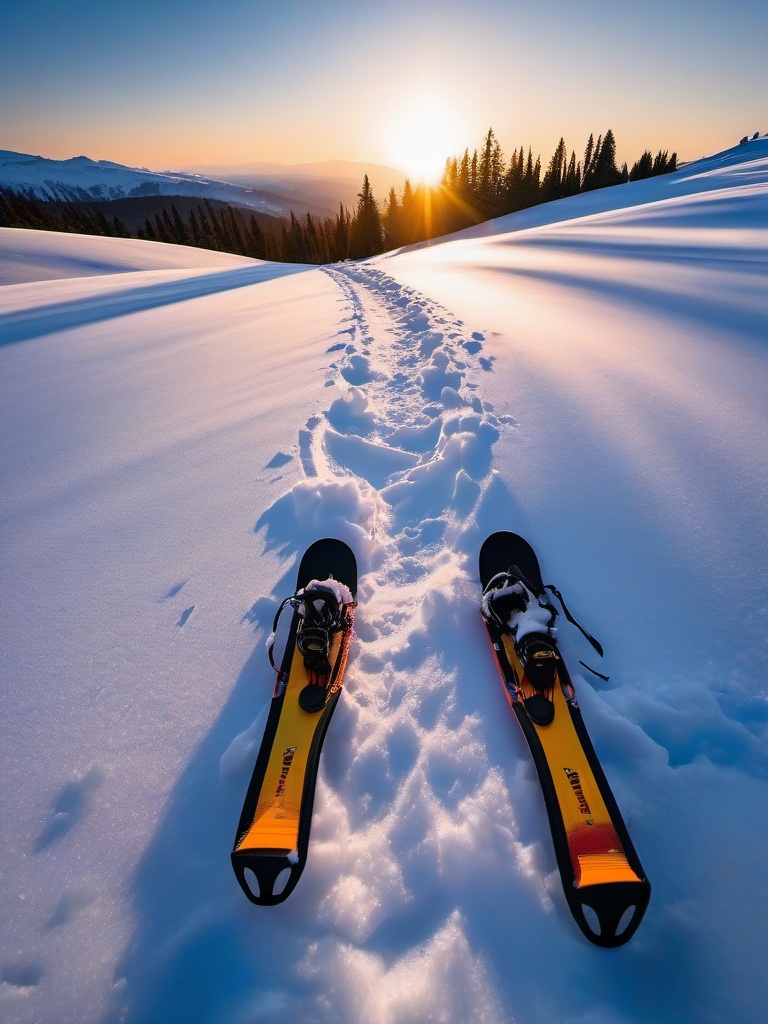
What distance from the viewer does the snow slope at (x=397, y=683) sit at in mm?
1154

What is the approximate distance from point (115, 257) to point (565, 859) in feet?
75.3

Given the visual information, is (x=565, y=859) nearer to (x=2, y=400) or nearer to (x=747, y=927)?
(x=747, y=927)

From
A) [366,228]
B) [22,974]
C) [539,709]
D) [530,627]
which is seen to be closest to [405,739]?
[539,709]

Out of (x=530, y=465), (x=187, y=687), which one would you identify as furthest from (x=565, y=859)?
(x=530, y=465)

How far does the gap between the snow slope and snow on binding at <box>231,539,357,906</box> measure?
0.08 metres

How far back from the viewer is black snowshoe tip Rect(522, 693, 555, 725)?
1.58 metres

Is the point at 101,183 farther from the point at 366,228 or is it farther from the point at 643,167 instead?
the point at 643,167

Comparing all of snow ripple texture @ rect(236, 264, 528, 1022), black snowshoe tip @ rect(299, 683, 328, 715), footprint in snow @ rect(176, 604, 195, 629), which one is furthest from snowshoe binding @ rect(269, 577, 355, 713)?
footprint in snow @ rect(176, 604, 195, 629)

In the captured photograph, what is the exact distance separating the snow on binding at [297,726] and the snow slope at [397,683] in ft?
0.27

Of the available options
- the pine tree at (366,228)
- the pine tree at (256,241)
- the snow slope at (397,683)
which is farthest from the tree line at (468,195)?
→ the snow slope at (397,683)

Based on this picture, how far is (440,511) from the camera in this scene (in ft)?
8.30

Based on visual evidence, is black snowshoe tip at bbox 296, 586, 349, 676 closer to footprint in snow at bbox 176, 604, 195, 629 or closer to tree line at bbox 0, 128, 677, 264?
footprint in snow at bbox 176, 604, 195, 629

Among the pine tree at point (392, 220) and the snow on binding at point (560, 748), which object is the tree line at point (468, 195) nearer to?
the pine tree at point (392, 220)

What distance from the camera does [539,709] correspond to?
63.3 inches
